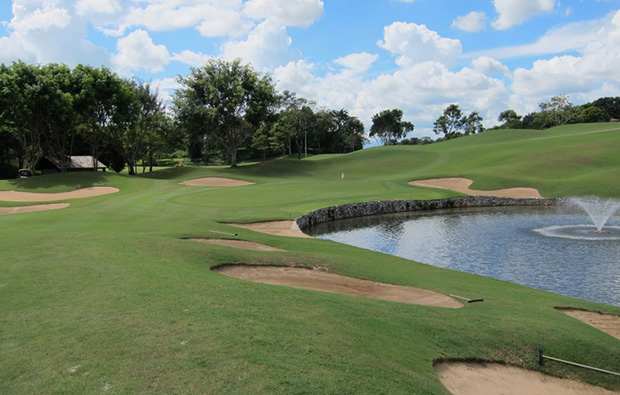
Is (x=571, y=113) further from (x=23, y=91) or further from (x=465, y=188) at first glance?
(x=23, y=91)

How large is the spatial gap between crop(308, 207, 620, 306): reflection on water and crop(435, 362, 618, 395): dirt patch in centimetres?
796

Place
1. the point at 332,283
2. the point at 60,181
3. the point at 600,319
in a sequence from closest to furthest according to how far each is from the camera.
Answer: the point at 600,319
the point at 332,283
the point at 60,181

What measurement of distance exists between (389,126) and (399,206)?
109716 mm

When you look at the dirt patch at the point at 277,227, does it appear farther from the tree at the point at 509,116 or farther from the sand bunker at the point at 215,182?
the tree at the point at 509,116

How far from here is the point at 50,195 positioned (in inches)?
1565

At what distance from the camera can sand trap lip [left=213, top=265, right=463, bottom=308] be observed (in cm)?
1316

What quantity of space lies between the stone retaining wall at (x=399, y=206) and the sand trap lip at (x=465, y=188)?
1945 mm

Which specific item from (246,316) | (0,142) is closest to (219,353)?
(246,316)

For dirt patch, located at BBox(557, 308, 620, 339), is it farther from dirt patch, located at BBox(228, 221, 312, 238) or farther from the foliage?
the foliage

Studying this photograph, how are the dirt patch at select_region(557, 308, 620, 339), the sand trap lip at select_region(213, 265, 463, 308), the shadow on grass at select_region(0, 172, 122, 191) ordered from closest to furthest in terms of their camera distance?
the dirt patch at select_region(557, 308, 620, 339), the sand trap lip at select_region(213, 265, 463, 308), the shadow on grass at select_region(0, 172, 122, 191)

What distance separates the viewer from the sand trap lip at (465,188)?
45062 millimetres

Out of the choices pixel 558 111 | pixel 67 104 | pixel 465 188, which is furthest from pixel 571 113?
pixel 67 104

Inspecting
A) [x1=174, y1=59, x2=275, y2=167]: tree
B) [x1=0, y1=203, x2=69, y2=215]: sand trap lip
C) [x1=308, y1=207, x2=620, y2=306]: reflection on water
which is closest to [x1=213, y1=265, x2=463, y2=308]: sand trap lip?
[x1=308, y1=207, x2=620, y2=306]: reflection on water

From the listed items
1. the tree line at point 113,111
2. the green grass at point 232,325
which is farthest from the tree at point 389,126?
the green grass at point 232,325
